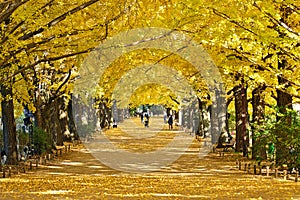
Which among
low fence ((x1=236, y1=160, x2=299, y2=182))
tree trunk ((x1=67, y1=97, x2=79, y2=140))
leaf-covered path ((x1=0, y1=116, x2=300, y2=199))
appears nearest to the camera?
leaf-covered path ((x1=0, y1=116, x2=300, y2=199))

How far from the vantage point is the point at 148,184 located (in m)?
15.4

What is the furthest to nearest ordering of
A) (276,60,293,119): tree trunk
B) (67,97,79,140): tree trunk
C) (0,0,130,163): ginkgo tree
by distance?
1. (67,97,79,140): tree trunk
2. (276,60,293,119): tree trunk
3. (0,0,130,163): ginkgo tree

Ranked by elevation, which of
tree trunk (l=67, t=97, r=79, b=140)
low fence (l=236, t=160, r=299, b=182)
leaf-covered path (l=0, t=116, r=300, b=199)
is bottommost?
leaf-covered path (l=0, t=116, r=300, b=199)

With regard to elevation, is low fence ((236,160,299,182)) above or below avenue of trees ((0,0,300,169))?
below

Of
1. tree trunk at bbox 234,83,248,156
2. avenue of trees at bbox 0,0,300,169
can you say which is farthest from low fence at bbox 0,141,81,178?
tree trunk at bbox 234,83,248,156

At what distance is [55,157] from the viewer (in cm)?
2655

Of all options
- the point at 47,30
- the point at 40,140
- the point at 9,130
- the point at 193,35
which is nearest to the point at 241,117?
the point at 40,140

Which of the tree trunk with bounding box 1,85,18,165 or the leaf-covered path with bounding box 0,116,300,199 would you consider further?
the tree trunk with bounding box 1,85,18,165

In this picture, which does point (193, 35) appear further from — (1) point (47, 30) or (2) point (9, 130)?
(2) point (9, 130)

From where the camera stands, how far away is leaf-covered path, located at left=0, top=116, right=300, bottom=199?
42.4 ft

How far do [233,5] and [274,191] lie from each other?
14.3 ft

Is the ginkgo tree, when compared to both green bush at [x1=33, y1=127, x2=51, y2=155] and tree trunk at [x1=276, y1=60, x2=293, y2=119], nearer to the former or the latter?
green bush at [x1=33, y1=127, x2=51, y2=155]

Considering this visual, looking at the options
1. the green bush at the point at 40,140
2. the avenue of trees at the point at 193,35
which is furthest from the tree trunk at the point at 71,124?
the avenue of trees at the point at 193,35

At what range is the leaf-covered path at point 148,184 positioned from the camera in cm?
1292
